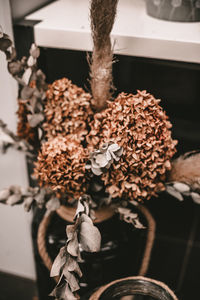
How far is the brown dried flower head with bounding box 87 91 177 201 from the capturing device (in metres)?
0.63

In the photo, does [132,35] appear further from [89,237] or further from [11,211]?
[11,211]

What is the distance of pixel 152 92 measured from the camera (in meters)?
0.86

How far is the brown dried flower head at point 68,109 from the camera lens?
0.71 meters

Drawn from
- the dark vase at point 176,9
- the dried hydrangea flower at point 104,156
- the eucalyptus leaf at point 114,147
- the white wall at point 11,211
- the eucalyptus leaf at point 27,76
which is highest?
the dark vase at point 176,9

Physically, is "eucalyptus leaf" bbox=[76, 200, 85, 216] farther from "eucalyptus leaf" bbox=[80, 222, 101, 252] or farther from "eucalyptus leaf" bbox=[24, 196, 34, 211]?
"eucalyptus leaf" bbox=[24, 196, 34, 211]

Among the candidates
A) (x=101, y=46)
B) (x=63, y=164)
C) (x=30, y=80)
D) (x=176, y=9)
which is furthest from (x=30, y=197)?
(x=176, y=9)

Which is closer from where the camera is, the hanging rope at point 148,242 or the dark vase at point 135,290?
the dark vase at point 135,290

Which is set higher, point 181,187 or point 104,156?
point 104,156

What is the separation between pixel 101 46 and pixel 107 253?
496mm

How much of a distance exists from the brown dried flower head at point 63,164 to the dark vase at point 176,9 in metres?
0.41

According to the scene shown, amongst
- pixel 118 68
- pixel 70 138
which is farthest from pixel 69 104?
pixel 118 68

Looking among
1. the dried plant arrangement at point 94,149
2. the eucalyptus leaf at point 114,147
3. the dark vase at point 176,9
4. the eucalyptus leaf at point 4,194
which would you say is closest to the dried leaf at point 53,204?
the dried plant arrangement at point 94,149

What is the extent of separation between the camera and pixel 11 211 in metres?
1.16

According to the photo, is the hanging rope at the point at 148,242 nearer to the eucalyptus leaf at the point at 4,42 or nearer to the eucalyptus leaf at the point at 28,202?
the eucalyptus leaf at the point at 28,202
